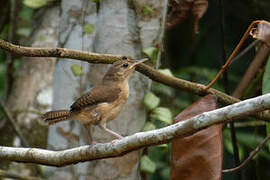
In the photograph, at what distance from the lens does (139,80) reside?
4109 millimetres

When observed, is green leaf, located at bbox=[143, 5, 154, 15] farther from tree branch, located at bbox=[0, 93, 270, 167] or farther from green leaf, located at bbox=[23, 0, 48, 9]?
green leaf, located at bbox=[23, 0, 48, 9]


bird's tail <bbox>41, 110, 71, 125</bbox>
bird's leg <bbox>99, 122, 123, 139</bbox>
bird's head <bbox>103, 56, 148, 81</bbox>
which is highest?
bird's head <bbox>103, 56, 148, 81</bbox>

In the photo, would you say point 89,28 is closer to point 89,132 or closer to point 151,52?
point 151,52

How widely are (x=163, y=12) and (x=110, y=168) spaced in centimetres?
136

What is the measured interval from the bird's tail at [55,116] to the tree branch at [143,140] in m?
0.95

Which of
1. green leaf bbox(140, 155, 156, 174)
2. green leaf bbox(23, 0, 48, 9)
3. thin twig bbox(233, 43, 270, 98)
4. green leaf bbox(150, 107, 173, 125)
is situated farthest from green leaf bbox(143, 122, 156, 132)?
green leaf bbox(23, 0, 48, 9)

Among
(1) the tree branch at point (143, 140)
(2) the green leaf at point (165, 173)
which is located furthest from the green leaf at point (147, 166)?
(2) the green leaf at point (165, 173)

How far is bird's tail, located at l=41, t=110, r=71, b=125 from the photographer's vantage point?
3.85 m

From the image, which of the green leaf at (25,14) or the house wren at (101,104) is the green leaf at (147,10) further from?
the green leaf at (25,14)

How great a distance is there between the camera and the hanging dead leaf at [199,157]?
9.02ft

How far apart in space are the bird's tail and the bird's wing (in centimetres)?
11

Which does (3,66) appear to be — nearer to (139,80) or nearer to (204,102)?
(139,80)

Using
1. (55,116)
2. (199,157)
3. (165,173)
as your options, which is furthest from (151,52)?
(165,173)

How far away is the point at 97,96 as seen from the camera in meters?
3.87
